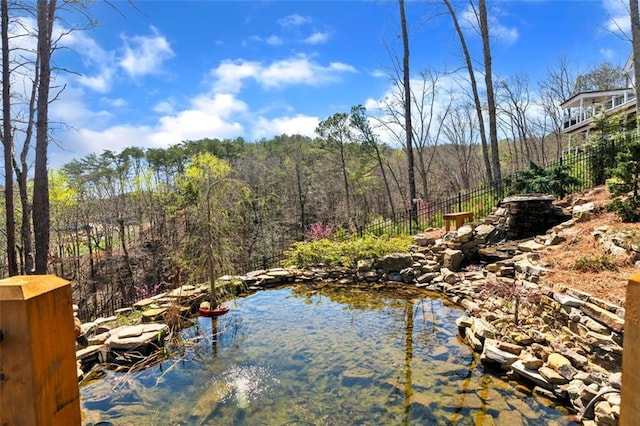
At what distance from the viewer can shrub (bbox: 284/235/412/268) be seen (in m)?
8.78

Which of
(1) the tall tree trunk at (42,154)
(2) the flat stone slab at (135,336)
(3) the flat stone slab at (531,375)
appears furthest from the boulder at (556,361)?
(1) the tall tree trunk at (42,154)

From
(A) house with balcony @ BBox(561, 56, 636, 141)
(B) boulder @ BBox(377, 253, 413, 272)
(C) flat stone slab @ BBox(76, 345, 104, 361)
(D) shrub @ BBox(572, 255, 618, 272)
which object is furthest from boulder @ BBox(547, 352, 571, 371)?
(A) house with balcony @ BBox(561, 56, 636, 141)

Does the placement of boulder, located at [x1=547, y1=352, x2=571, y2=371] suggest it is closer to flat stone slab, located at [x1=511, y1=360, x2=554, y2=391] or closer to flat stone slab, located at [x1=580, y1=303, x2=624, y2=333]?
flat stone slab, located at [x1=511, y1=360, x2=554, y2=391]

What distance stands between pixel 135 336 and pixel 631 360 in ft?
18.0

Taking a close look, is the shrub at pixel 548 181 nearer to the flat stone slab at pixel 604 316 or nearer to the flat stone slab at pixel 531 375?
the flat stone slab at pixel 604 316

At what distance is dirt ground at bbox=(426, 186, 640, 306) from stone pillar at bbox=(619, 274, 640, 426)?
335 centimetres

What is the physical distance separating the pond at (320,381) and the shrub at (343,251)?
2916 mm

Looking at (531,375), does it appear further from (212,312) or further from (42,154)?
(42,154)

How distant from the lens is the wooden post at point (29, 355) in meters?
0.77

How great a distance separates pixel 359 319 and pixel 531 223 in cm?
538

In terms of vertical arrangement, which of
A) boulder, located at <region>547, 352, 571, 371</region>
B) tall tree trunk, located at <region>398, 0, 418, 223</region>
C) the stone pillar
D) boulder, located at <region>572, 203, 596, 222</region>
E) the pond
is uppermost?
tall tree trunk, located at <region>398, 0, 418, 223</region>

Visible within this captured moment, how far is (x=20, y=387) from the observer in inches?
30.8

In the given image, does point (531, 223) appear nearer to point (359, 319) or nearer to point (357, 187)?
point (359, 319)

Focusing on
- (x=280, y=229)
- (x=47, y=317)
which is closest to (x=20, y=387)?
(x=47, y=317)
